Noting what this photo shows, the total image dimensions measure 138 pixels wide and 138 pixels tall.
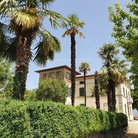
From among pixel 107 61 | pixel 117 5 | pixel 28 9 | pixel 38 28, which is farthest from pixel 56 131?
pixel 107 61

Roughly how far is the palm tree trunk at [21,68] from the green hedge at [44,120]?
1112 millimetres

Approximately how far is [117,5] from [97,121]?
8.15 metres

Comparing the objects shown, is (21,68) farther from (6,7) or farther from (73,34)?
(73,34)

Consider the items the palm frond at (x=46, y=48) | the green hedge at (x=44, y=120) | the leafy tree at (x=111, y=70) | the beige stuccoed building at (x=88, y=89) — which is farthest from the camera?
the beige stuccoed building at (x=88, y=89)

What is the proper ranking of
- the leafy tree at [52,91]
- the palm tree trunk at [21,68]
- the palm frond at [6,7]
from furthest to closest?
the leafy tree at [52,91]
the palm frond at [6,7]
the palm tree trunk at [21,68]

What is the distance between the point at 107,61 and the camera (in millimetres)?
23922

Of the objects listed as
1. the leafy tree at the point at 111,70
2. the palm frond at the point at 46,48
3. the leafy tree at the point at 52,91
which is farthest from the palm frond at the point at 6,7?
the leafy tree at the point at 52,91

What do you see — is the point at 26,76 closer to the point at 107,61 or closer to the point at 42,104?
the point at 42,104

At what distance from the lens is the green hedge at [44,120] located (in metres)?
6.57

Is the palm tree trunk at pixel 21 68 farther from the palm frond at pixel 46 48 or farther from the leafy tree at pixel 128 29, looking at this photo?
the leafy tree at pixel 128 29

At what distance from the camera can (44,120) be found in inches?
311

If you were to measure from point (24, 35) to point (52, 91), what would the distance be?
69.4 ft

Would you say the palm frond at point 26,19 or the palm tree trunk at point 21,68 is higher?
the palm frond at point 26,19

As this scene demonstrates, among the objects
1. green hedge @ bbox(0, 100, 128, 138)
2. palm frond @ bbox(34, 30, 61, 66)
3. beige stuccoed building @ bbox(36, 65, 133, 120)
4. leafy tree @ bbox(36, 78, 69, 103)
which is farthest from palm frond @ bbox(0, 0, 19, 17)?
beige stuccoed building @ bbox(36, 65, 133, 120)
